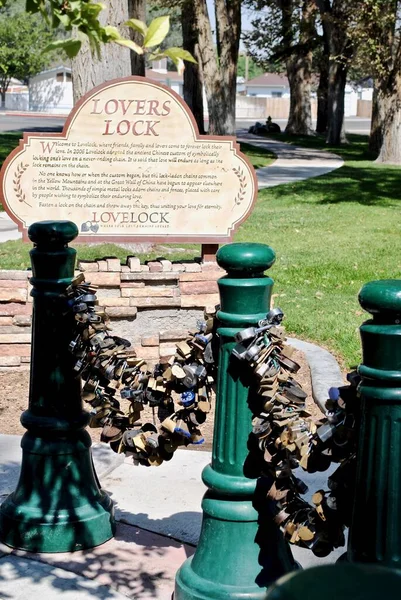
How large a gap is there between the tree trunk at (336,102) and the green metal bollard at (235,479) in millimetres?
30018

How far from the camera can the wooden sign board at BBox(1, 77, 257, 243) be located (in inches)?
240

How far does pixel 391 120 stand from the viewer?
21.4 metres

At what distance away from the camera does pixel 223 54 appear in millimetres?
25984

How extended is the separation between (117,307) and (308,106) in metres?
37.3

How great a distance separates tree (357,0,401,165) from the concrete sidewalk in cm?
1722

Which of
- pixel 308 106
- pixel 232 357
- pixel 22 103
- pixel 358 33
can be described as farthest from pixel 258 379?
pixel 22 103

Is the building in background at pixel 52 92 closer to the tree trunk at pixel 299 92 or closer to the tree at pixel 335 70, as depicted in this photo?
the tree trunk at pixel 299 92

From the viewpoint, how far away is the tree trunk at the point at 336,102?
3253 centimetres

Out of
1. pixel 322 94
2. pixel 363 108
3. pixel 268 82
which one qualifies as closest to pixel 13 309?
pixel 322 94

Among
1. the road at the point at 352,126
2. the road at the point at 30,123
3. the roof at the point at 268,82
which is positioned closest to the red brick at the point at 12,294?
the road at the point at 30,123

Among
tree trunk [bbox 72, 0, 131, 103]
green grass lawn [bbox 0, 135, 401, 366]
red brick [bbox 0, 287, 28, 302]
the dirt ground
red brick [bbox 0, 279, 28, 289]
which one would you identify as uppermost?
tree trunk [bbox 72, 0, 131, 103]

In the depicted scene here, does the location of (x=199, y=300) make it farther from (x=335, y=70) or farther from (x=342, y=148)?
(x=335, y=70)

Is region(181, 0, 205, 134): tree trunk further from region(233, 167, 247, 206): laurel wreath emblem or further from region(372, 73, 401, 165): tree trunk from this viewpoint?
A: region(233, 167, 247, 206): laurel wreath emblem

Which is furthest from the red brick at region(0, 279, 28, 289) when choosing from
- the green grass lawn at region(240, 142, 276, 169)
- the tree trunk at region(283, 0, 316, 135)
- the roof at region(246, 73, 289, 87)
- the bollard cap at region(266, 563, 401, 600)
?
the roof at region(246, 73, 289, 87)
